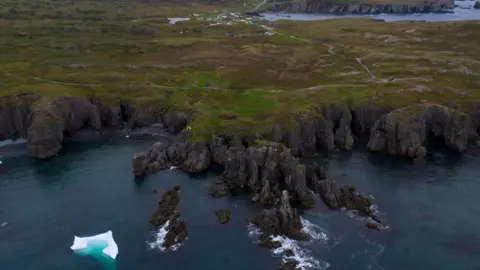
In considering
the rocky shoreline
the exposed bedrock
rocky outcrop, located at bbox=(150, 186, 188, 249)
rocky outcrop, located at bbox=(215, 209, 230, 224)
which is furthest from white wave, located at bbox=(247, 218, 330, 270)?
the exposed bedrock

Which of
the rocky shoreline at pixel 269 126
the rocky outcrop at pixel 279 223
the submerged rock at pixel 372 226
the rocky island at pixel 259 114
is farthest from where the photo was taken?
the rocky shoreline at pixel 269 126

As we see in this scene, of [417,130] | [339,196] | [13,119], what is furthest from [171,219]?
[13,119]

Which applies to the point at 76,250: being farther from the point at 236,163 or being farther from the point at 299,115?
the point at 299,115

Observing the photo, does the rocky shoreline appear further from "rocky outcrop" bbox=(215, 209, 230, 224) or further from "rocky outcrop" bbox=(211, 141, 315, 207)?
"rocky outcrop" bbox=(215, 209, 230, 224)

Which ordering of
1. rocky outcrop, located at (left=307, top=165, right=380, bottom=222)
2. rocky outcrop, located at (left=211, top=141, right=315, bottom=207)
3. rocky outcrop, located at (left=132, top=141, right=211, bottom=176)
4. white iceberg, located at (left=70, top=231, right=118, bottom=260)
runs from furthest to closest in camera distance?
rocky outcrop, located at (left=132, top=141, right=211, bottom=176) < rocky outcrop, located at (left=211, top=141, right=315, bottom=207) < rocky outcrop, located at (left=307, top=165, right=380, bottom=222) < white iceberg, located at (left=70, top=231, right=118, bottom=260)

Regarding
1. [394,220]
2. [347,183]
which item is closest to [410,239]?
[394,220]

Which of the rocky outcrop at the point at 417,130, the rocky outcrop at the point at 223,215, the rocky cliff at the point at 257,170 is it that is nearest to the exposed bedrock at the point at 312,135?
the rocky outcrop at the point at 417,130

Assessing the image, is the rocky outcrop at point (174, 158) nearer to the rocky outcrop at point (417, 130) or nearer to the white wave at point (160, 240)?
the white wave at point (160, 240)
